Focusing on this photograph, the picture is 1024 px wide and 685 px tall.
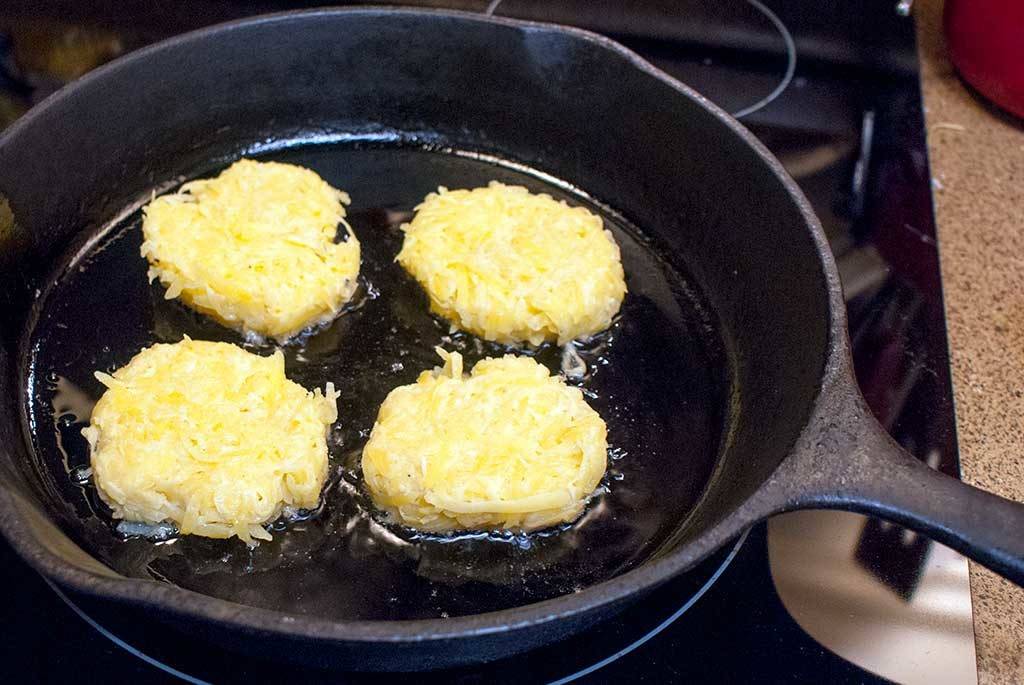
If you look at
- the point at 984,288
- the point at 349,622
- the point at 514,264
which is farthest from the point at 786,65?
the point at 349,622

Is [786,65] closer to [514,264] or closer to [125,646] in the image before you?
[514,264]

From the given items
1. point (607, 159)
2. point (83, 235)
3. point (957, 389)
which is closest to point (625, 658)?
point (957, 389)

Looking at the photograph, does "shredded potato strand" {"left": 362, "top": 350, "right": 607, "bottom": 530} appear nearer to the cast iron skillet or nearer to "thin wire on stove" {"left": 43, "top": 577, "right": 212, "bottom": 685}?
the cast iron skillet

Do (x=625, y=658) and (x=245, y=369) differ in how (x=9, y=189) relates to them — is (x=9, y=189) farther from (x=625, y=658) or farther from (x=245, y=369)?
(x=625, y=658)

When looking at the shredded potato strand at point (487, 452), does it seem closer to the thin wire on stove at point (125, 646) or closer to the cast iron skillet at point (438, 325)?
the cast iron skillet at point (438, 325)

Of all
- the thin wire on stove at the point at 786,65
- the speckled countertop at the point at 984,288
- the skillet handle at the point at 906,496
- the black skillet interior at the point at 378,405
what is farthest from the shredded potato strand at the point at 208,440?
the thin wire on stove at the point at 786,65

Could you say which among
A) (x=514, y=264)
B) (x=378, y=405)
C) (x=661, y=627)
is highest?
(x=514, y=264)
